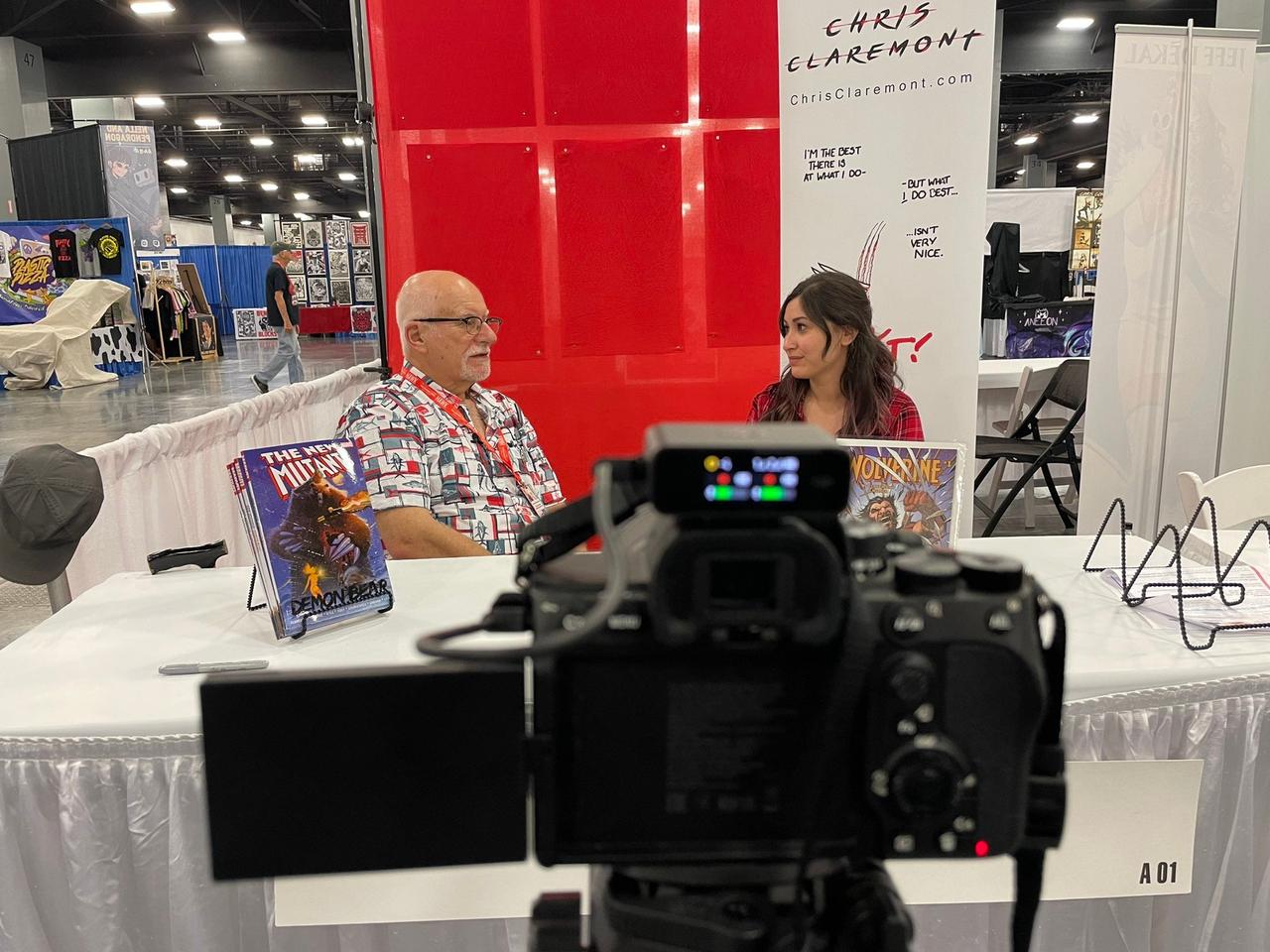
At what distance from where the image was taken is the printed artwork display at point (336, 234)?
1991 cm

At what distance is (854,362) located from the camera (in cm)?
241

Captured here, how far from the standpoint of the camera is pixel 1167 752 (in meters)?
1.29

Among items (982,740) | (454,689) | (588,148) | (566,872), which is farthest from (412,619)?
(588,148)

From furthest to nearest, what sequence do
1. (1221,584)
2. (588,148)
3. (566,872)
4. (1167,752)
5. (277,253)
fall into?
(277,253) < (588,148) < (1221,584) < (1167,752) < (566,872)

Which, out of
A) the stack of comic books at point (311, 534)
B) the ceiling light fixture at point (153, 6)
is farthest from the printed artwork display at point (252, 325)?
the stack of comic books at point (311, 534)

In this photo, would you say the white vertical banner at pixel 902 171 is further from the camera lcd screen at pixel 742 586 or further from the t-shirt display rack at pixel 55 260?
the t-shirt display rack at pixel 55 260

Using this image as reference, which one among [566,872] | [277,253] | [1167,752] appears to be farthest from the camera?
[277,253]

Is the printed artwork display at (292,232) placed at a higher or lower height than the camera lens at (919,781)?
higher

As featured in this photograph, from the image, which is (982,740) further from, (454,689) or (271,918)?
(271,918)

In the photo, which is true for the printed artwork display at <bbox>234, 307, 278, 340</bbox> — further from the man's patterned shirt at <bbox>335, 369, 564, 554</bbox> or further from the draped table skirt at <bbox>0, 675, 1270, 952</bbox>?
the draped table skirt at <bbox>0, 675, 1270, 952</bbox>

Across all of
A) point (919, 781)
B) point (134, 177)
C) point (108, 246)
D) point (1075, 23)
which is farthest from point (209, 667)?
point (134, 177)

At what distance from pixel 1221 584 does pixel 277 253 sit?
952cm

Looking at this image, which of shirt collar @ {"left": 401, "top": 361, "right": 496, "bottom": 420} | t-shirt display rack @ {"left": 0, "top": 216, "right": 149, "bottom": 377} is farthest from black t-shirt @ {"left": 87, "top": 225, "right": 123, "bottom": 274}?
shirt collar @ {"left": 401, "top": 361, "right": 496, "bottom": 420}

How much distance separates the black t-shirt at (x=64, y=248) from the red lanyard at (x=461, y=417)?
10339 mm
